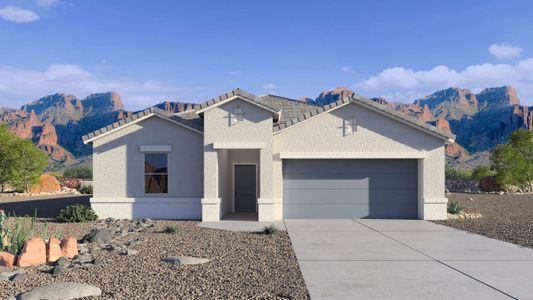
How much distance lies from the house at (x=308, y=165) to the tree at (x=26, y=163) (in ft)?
54.6

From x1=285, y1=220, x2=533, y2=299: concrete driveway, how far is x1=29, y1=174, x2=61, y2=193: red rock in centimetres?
2468

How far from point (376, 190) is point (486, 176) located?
21248 millimetres

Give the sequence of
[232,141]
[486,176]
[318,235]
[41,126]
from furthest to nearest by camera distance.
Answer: [41,126], [486,176], [232,141], [318,235]

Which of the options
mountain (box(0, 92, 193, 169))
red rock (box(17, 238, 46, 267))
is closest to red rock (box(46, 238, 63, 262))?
red rock (box(17, 238, 46, 267))

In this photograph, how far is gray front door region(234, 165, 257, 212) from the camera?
18703 millimetres

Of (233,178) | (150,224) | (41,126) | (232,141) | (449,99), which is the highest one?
(449,99)

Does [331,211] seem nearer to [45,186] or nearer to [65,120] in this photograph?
[45,186]

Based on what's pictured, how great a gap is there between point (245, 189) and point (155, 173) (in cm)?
400

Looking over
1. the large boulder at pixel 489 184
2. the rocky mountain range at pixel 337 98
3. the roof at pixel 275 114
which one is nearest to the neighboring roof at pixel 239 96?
the roof at pixel 275 114

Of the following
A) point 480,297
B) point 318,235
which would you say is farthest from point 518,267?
point 318,235

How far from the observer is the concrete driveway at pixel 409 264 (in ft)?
22.5

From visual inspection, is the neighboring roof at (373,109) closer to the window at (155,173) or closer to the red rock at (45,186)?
the window at (155,173)

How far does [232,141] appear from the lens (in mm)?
15461

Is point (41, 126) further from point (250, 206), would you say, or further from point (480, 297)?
point (480, 297)
